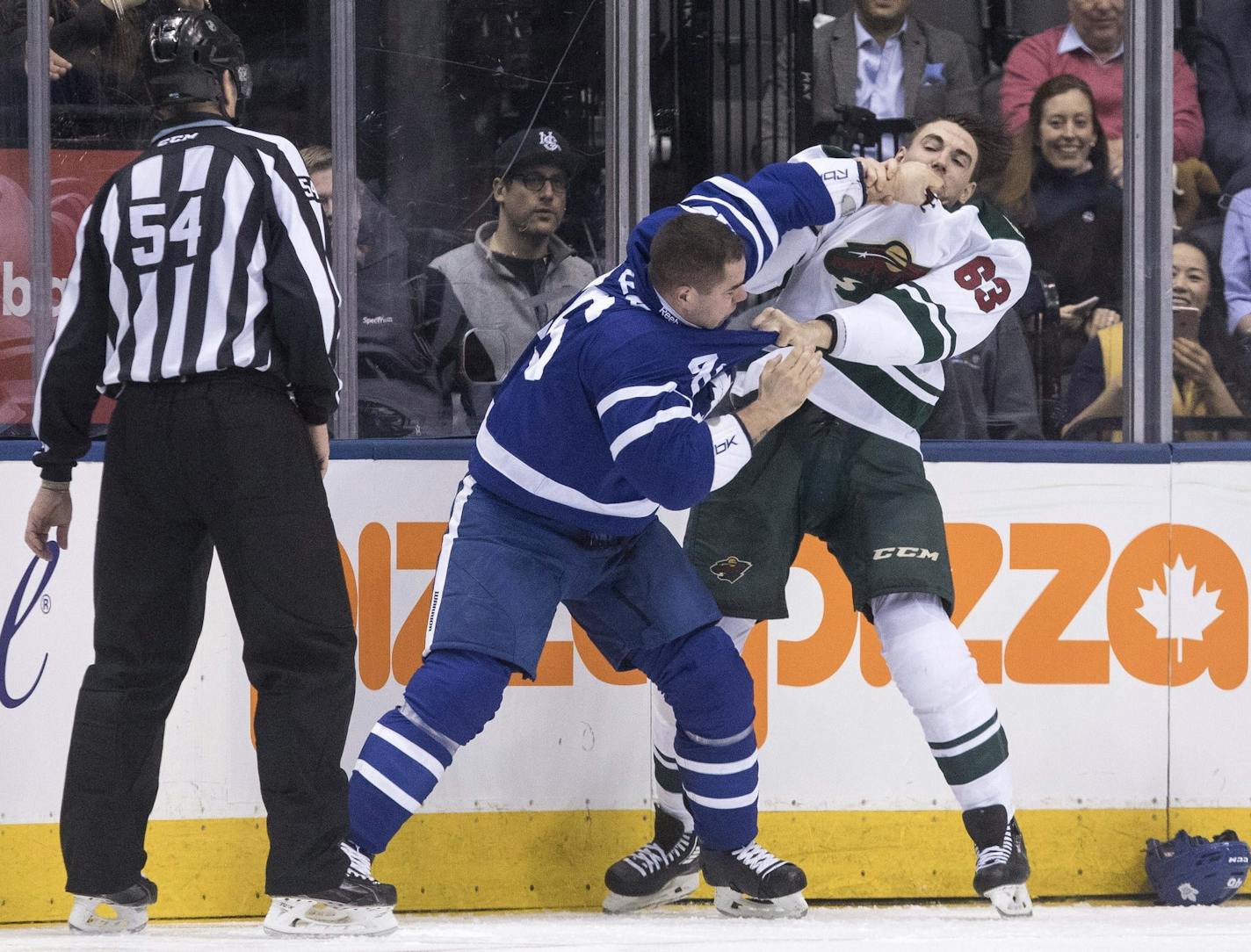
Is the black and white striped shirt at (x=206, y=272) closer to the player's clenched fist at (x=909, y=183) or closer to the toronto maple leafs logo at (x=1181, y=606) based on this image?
the player's clenched fist at (x=909, y=183)

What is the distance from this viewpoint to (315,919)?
2.70 metres

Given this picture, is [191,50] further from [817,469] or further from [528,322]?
[817,469]

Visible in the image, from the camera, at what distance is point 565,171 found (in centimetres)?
367

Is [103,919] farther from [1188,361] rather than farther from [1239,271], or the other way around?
[1239,271]

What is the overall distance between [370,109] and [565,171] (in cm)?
45

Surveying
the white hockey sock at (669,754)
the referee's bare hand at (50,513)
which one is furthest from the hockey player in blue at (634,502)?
the referee's bare hand at (50,513)

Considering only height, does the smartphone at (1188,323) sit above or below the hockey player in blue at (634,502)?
above

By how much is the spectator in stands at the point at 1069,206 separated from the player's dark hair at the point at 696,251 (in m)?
1.22

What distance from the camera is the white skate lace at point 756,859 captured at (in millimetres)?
3117

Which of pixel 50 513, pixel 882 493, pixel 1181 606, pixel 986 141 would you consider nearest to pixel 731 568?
pixel 882 493

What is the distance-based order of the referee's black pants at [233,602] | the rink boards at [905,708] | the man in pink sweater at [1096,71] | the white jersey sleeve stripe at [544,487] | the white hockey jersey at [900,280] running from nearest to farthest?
the referee's black pants at [233,602], the white jersey sleeve stripe at [544,487], the white hockey jersey at [900,280], the rink boards at [905,708], the man in pink sweater at [1096,71]

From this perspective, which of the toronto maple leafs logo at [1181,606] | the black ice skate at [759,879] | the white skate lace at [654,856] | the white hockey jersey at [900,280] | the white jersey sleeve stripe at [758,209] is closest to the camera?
the white jersey sleeve stripe at [758,209]

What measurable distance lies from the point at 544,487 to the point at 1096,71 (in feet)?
5.79

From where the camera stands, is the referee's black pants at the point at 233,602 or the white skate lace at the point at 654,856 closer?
the referee's black pants at the point at 233,602
